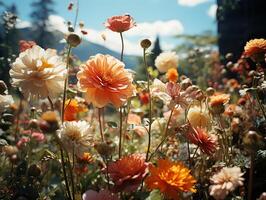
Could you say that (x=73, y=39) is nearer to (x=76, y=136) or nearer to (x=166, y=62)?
(x=76, y=136)

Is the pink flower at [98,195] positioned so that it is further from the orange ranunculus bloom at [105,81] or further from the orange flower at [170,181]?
the orange ranunculus bloom at [105,81]

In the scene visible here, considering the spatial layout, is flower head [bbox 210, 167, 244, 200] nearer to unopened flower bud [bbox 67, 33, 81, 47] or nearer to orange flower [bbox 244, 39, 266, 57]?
unopened flower bud [bbox 67, 33, 81, 47]

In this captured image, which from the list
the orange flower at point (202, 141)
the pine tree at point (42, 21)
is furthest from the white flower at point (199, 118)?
the pine tree at point (42, 21)

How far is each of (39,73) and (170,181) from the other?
1.63ft

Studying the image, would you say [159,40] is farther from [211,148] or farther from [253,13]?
[211,148]

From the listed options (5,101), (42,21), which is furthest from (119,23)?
(42,21)

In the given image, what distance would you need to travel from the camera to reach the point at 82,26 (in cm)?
246

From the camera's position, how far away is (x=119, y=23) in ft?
4.52

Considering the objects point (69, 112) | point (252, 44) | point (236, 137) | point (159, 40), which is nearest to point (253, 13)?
point (236, 137)

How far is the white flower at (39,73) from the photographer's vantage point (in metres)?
1.15

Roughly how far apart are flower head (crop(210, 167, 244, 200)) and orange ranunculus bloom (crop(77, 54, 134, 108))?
404 mm

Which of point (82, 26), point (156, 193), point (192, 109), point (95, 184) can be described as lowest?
point (95, 184)

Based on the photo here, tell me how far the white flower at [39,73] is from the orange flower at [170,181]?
1.28ft

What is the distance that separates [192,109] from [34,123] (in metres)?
0.69
